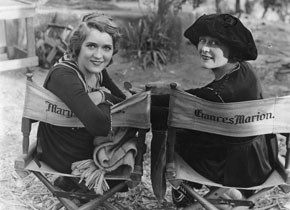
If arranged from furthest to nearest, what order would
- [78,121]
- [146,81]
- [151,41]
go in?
[151,41], [146,81], [78,121]

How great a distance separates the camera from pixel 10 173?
3.90 metres

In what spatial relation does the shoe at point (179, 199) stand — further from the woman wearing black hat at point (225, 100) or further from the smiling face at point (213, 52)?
the smiling face at point (213, 52)

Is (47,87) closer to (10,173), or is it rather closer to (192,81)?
(10,173)

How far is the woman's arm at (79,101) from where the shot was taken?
269 centimetres

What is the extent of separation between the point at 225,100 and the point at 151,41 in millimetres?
3733

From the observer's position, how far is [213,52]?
2855 mm

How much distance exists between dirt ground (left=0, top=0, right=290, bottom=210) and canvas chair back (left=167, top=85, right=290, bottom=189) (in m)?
0.95

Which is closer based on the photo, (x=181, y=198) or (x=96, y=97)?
(x=96, y=97)

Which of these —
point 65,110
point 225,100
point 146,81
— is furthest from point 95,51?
point 146,81

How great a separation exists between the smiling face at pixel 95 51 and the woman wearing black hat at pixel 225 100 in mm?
442

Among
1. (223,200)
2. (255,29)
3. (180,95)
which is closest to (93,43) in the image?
(180,95)

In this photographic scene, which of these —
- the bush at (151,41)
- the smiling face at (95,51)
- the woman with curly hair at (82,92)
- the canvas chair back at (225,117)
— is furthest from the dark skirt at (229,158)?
the bush at (151,41)

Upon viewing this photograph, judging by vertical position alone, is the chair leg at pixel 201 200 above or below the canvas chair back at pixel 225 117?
below

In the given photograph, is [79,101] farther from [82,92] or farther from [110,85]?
[110,85]
